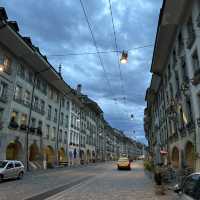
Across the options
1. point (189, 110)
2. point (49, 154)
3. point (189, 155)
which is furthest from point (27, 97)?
point (189, 155)

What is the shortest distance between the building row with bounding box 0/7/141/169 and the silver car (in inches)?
244

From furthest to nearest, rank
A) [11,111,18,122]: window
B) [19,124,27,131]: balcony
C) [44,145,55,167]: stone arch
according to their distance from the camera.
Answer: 1. [44,145,55,167]: stone arch
2. [19,124,27,131]: balcony
3. [11,111,18,122]: window

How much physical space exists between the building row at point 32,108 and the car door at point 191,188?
645 inches

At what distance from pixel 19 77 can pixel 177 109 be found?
19939mm

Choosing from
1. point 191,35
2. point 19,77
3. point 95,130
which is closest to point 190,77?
point 191,35

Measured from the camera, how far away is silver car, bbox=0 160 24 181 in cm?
1825

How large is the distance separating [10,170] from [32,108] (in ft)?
50.5

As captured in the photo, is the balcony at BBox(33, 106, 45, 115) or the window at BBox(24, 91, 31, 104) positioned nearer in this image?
the window at BBox(24, 91, 31, 104)

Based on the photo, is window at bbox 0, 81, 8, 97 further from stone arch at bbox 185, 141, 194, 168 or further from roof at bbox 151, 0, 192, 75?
stone arch at bbox 185, 141, 194, 168

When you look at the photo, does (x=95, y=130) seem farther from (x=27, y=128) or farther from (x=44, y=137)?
(x=27, y=128)

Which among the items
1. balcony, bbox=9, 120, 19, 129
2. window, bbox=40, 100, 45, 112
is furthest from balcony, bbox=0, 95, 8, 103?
window, bbox=40, 100, 45, 112

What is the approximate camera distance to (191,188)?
4.87 meters

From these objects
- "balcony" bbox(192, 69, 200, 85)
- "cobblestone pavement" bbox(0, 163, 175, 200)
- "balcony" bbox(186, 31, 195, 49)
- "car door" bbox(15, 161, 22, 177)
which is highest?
"balcony" bbox(186, 31, 195, 49)

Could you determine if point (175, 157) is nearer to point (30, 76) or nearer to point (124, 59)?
point (124, 59)
